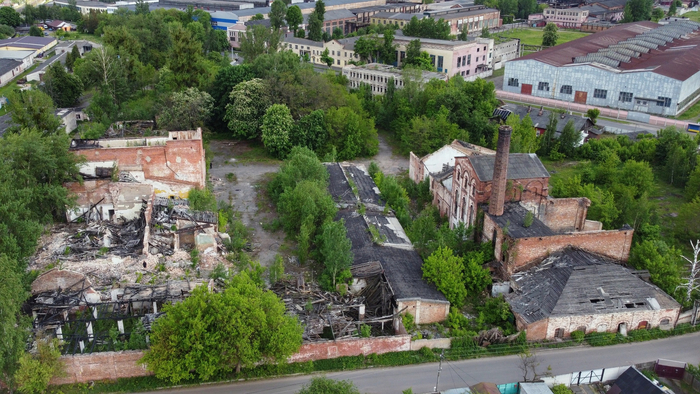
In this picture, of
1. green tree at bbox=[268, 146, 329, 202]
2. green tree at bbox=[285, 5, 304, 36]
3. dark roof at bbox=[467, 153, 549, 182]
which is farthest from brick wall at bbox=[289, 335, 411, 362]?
green tree at bbox=[285, 5, 304, 36]

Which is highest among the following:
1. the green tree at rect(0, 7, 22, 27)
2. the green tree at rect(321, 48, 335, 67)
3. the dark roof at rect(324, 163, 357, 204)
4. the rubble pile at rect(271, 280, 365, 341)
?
the green tree at rect(0, 7, 22, 27)

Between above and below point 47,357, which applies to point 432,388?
below

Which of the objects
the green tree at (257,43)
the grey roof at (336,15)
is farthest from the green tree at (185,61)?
the grey roof at (336,15)

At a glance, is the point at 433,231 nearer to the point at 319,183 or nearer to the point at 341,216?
the point at 341,216

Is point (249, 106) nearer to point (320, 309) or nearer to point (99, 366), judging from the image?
point (320, 309)

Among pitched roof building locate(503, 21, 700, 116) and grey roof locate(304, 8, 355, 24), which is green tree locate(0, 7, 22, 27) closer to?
grey roof locate(304, 8, 355, 24)

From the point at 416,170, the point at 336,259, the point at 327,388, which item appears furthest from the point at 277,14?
the point at 327,388

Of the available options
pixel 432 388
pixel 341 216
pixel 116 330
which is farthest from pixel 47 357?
pixel 341 216
